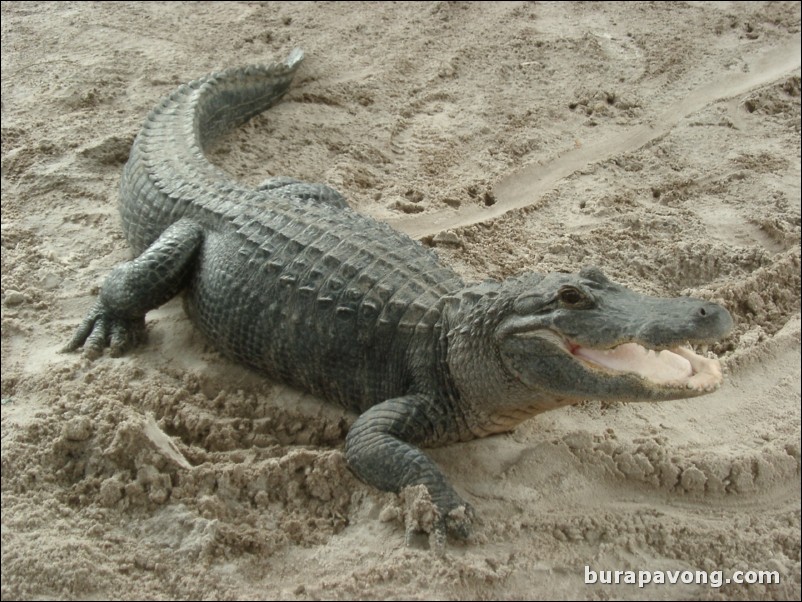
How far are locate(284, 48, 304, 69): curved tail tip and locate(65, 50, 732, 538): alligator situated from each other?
163cm

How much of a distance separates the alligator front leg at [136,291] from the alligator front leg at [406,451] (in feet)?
4.18

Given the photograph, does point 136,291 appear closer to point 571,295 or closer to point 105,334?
point 105,334

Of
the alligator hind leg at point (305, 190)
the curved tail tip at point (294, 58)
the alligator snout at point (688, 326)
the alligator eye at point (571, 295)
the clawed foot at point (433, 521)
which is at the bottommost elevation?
the clawed foot at point (433, 521)

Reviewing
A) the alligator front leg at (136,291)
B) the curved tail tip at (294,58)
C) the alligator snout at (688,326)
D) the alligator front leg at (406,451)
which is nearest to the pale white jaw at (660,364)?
the alligator snout at (688,326)

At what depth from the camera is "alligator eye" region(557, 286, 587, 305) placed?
276cm

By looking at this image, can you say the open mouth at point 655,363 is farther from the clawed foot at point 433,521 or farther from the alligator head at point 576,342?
the clawed foot at point 433,521

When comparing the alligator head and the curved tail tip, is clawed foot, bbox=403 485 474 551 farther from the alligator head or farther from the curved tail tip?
the curved tail tip

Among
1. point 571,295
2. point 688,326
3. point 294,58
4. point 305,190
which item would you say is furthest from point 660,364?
point 294,58

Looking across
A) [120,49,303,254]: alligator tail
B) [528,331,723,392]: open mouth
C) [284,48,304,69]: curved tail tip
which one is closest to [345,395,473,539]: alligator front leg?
[528,331,723,392]: open mouth

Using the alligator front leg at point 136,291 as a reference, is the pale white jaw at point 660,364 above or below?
above

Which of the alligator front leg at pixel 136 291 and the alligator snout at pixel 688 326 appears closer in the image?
the alligator snout at pixel 688 326

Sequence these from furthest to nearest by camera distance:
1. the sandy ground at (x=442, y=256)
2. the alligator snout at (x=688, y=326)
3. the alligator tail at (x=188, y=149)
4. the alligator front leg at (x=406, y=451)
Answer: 1. the alligator tail at (x=188, y=149)
2. the alligator front leg at (x=406, y=451)
3. the sandy ground at (x=442, y=256)
4. the alligator snout at (x=688, y=326)

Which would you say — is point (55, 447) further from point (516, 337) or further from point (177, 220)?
point (516, 337)

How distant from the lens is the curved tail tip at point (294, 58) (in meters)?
5.58
